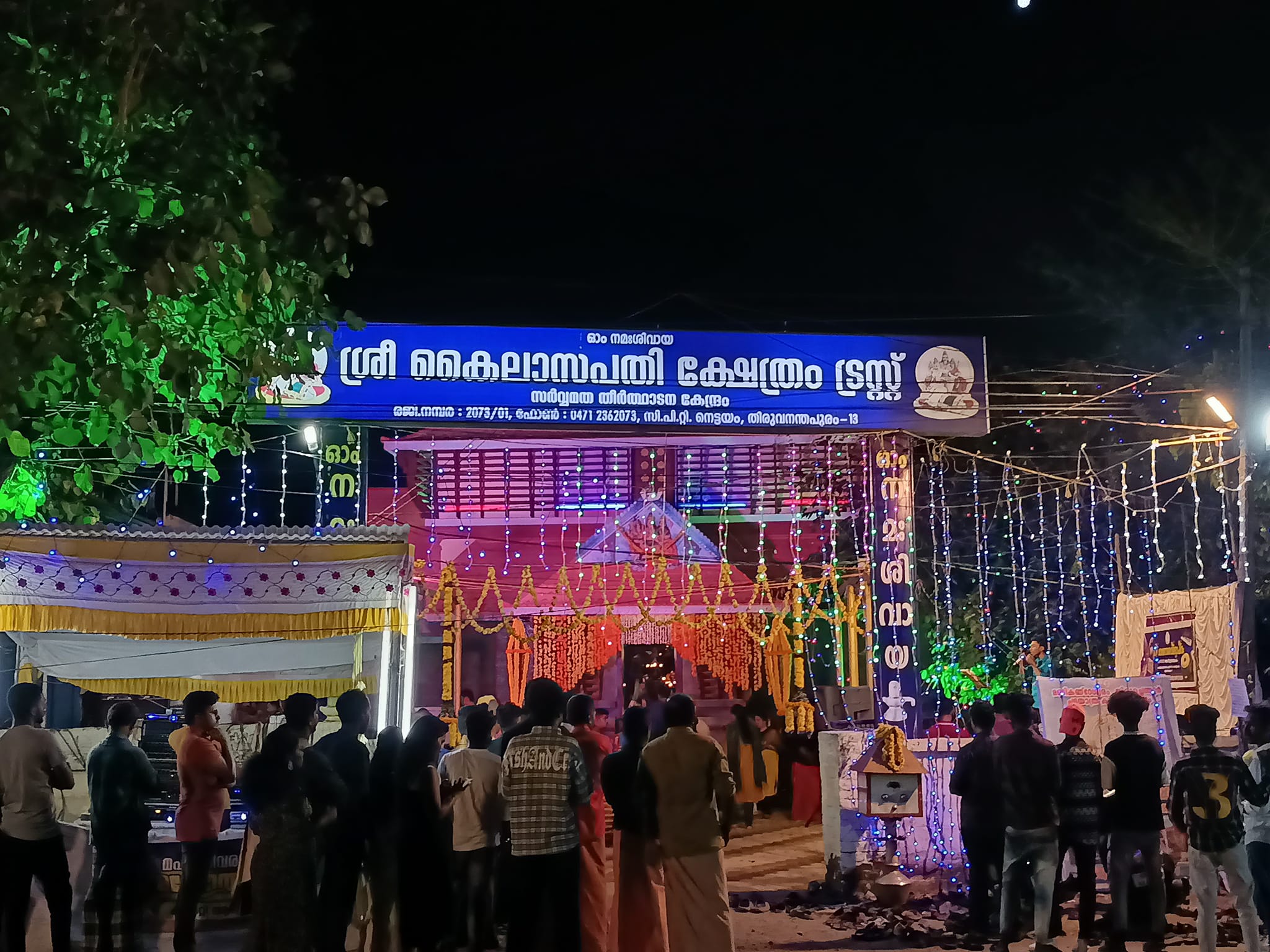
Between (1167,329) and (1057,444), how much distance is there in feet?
9.97

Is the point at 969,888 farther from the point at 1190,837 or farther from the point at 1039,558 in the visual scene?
the point at 1039,558

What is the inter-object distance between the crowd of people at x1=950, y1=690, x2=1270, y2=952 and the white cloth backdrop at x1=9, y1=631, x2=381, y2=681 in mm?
5186

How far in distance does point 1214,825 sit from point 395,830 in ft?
Answer: 14.9

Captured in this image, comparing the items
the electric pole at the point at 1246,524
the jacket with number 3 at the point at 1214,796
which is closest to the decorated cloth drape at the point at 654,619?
the electric pole at the point at 1246,524

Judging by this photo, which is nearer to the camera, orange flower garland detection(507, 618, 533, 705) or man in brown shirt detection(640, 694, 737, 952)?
man in brown shirt detection(640, 694, 737, 952)

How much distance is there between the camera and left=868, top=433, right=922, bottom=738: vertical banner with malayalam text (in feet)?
40.1

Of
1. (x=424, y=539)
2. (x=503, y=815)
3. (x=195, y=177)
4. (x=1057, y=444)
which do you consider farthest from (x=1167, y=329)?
(x=195, y=177)

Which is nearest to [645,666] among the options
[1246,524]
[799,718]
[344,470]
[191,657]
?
[799,718]

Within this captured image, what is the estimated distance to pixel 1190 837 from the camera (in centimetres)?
612

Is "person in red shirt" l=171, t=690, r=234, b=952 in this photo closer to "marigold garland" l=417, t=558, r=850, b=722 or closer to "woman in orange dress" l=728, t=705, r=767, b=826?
"woman in orange dress" l=728, t=705, r=767, b=826

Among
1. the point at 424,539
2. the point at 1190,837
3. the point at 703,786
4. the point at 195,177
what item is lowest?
the point at 1190,837

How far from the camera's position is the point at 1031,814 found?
6305mm

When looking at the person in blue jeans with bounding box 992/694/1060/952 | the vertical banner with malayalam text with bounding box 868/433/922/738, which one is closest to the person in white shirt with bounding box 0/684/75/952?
the person in blue jeans with bounding box 992/694/1060/952

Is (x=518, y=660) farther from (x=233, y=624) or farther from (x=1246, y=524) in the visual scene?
(x=1246, y=524)
